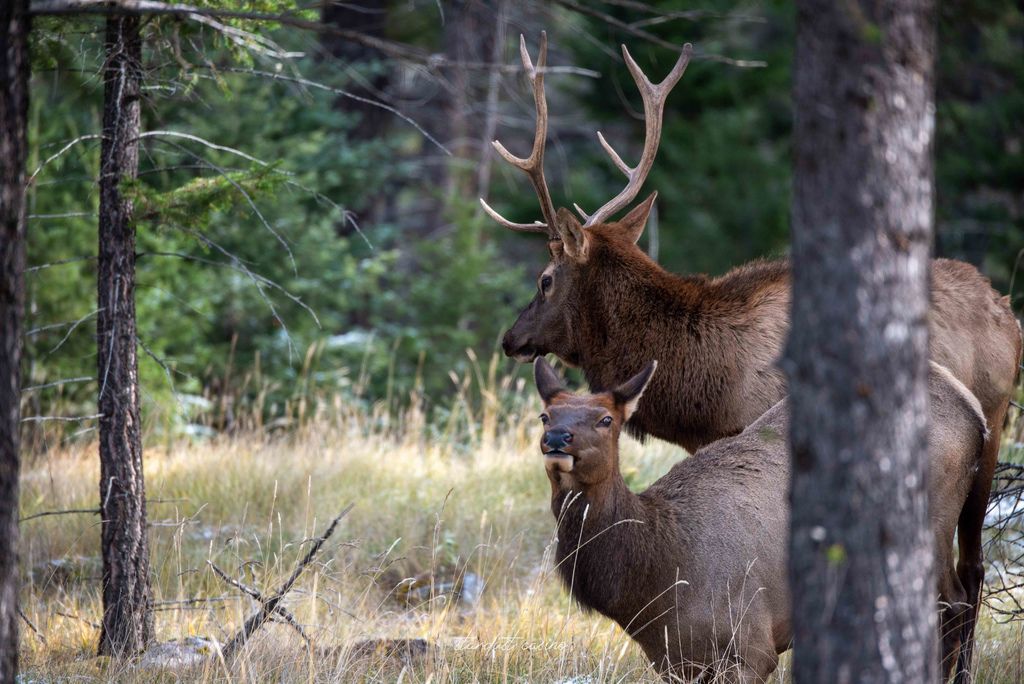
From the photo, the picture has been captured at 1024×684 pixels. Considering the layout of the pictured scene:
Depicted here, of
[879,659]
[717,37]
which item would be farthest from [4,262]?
[717,37]

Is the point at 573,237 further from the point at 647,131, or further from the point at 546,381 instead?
the point at 546,381

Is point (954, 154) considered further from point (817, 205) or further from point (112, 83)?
point (817, 205)

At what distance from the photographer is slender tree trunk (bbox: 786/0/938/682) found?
2604mm

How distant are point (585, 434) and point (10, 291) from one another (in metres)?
2.45

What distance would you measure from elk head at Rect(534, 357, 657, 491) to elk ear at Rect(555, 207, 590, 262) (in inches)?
Result: 61.3

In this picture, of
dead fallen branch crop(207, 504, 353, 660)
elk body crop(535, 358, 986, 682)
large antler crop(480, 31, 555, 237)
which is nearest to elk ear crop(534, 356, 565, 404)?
elk body crop(535, 358, 986, 682)

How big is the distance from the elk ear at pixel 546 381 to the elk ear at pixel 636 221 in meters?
1.82

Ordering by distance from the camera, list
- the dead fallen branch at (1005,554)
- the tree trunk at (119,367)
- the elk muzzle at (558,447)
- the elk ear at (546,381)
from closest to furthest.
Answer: the elk muzzle at (558,447)
the elk ear at (546,381)
the tree trunk at (119,367)
the dead fallen branch at (1005,554)

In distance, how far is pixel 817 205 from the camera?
263 centimetres

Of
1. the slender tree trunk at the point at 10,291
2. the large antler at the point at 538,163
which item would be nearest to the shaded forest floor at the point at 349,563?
the slender tree trunk at the point at 10,291

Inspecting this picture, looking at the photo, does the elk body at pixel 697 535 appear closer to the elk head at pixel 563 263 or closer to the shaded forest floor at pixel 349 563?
the shaded forest floor at pixel 349 563

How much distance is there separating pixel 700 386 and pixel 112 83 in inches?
135

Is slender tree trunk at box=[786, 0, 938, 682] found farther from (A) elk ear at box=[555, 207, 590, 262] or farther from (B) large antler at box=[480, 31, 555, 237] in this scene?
(B) large antler at box=[480, 31, 555, 237]

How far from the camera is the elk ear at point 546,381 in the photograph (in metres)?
5.21
